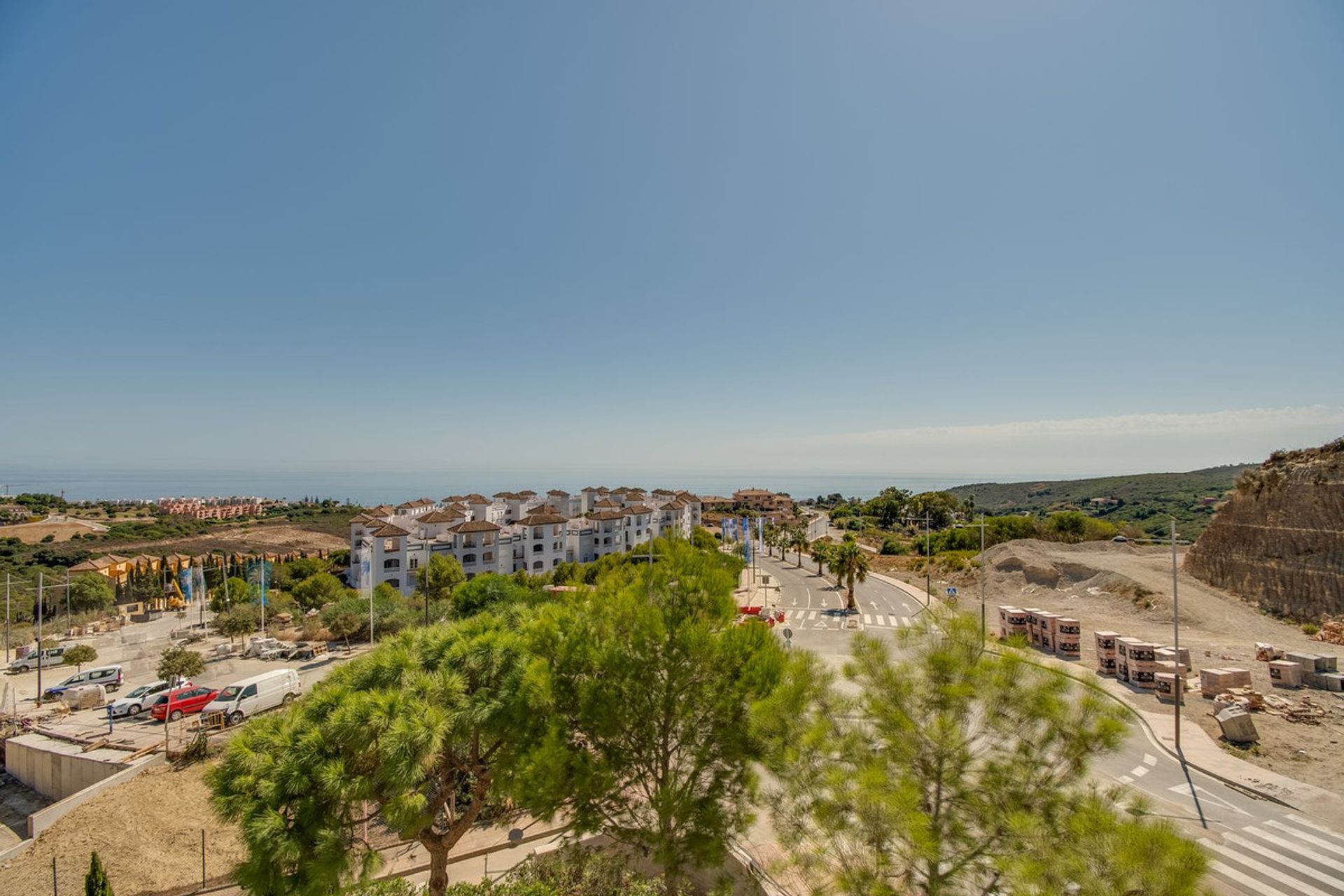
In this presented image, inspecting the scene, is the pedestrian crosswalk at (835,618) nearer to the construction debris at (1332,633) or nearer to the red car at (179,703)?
the construction debris at (1332,633)

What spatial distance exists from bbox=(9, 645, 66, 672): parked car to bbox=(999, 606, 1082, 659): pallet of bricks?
165ft

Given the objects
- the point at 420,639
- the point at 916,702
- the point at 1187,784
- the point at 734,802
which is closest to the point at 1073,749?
the point at 916,702

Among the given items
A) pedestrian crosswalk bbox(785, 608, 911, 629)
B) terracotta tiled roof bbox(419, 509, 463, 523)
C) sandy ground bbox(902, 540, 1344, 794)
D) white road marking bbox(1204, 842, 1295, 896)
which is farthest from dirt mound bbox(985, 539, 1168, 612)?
terracotta tiled roof bbox(419, 509, 463, 523)

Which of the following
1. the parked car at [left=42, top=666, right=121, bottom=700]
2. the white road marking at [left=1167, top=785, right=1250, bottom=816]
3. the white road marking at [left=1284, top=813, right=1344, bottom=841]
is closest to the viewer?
the white road marking at [left=1284, top=813, right=1344, bottom=841]

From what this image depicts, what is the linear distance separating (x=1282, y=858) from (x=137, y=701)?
1472 inches

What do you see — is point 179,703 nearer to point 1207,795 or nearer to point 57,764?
point 57,764

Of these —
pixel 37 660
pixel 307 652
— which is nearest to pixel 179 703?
pixel 307 652

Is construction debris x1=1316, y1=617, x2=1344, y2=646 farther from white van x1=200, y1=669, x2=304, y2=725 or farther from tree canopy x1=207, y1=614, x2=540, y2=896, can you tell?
white van x1=200, y1=669, x2=304, y2=725

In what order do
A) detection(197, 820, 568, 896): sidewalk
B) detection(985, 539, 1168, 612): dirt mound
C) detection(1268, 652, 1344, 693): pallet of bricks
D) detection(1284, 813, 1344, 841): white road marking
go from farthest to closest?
detection(985, 539, 1168, 612): dirt mound → detection(1268, 652, 1344, 693): pallet of bricks → detection(197, 820, 568, 896): sidewalk → detection(1284, 813, 1344, 841): white road marking

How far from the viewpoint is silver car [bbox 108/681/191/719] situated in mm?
22828

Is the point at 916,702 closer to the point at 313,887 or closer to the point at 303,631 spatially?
the point at 313,887

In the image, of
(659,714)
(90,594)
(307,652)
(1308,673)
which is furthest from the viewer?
(90,594)

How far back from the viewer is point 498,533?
50750 millimetres

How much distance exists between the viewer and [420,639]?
9852mm
